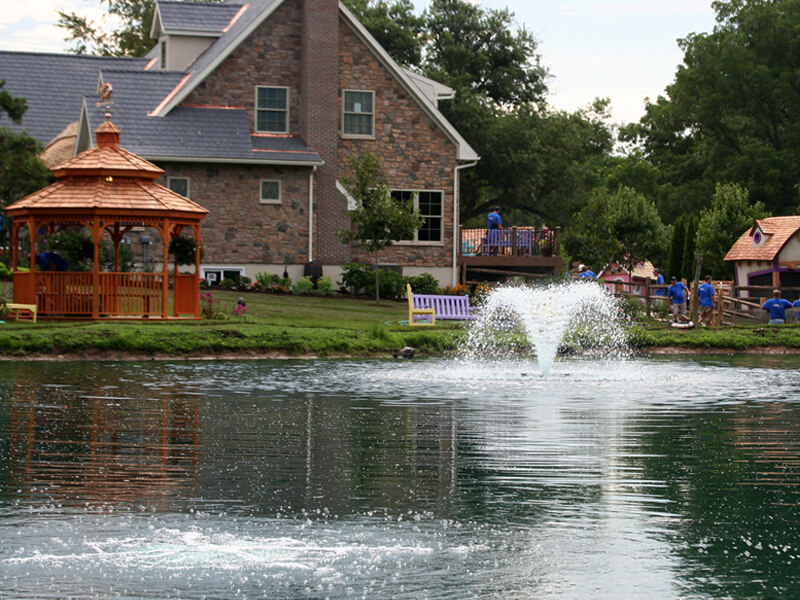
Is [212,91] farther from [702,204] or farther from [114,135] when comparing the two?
[702,204]

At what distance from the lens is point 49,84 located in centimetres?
5144

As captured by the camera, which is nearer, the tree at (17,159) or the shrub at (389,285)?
the tree at (17,159)

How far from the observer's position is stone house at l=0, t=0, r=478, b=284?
41969mm

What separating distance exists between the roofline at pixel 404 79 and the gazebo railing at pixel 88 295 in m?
16.2

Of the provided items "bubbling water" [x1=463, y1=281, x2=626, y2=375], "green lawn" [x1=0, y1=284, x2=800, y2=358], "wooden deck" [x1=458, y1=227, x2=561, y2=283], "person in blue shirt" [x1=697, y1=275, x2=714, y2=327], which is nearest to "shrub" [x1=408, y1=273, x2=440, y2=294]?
"wooden deck" [x1=458, y1=227, x2=561, y2=283]

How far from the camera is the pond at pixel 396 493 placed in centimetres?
879

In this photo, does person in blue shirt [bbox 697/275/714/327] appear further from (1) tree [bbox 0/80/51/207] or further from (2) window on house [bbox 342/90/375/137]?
(1) tree [bbox 0/80/51/207]

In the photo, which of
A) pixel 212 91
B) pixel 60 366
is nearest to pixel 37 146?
pixel 212 91

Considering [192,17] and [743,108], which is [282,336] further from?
[743,108]

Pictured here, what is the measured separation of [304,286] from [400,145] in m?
7.20

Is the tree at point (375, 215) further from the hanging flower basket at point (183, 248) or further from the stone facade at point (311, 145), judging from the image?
the hanging flower basket at point (183, 248)

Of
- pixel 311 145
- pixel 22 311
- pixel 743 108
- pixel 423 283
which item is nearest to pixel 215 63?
pixel 311 145

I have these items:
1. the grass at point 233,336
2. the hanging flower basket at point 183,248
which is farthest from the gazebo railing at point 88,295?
the hanging flower basket at point 183,248

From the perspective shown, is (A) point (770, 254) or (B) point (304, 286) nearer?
(B) point (304, 286)
